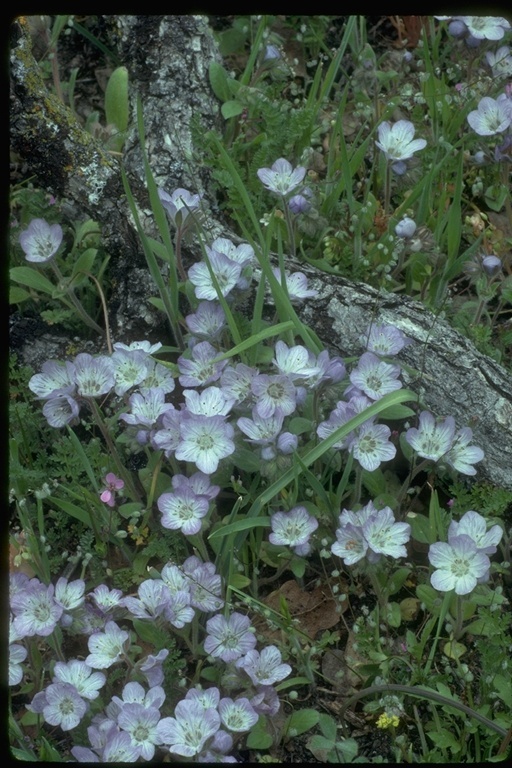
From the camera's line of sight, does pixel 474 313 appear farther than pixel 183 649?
Yes

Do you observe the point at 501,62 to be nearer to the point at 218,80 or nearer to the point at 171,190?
the point at 218,80

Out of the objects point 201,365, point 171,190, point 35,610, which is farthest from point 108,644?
point 171,190

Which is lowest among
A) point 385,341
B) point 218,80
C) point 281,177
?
point 385,341

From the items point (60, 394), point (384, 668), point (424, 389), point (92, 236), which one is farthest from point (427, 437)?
point (92, 236)

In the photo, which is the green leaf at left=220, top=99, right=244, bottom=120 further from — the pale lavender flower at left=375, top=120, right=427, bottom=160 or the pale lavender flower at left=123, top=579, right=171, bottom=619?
the pale lavender flower at left=123, top=579, right=171, bottom=619

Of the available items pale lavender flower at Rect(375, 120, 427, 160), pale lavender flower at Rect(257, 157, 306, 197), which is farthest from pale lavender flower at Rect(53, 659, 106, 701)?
pale lavender flower at Rect(375, 120, 427, 160)

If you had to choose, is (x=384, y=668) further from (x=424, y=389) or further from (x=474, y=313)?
(x=474, y=313)
